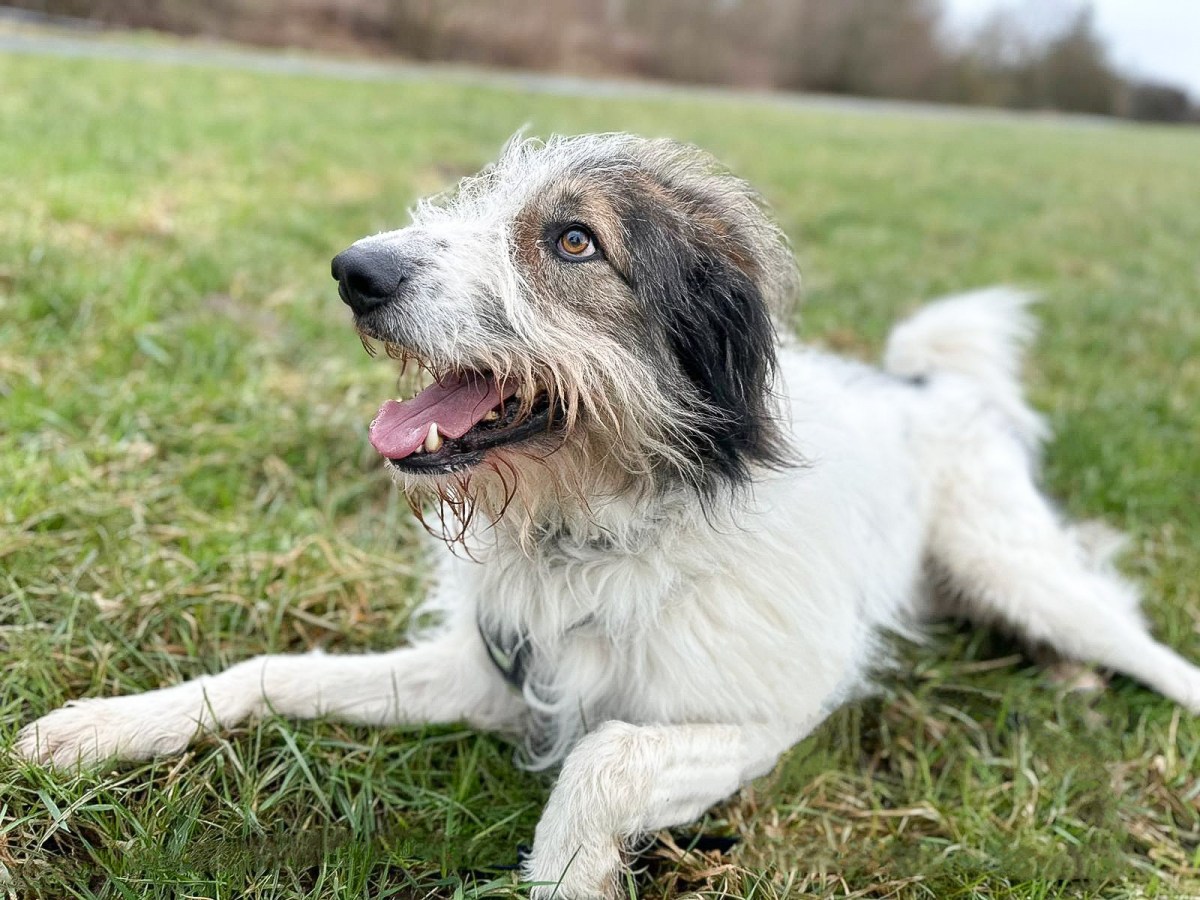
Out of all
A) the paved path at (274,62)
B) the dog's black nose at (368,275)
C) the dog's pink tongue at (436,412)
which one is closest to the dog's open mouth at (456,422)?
the dog's pink tongue at (436,412)

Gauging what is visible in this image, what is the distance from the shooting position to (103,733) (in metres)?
2.42

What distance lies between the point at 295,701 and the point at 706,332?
4.96ft

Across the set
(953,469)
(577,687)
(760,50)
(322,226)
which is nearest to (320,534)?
(577,687)

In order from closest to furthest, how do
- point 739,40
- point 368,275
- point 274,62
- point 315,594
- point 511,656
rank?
1. point 368,275
2. point 511,656
3. point 315,594
4. point 274,62
5. point 739,40

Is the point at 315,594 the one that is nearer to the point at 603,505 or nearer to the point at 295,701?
the point at 295,701

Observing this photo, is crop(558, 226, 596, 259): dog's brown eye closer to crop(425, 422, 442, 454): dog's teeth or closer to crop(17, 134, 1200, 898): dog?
crop(17, 134, 1200, 898): dog

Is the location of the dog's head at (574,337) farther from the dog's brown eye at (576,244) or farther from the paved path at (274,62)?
the paved path at (274,62)

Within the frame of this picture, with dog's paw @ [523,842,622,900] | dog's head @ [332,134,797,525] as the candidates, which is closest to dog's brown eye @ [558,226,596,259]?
dog's head @ [332,134,797,525]

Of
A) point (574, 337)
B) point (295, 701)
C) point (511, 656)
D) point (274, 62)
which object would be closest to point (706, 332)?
point (574, 337)

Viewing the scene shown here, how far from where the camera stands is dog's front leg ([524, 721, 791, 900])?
89.4 inches

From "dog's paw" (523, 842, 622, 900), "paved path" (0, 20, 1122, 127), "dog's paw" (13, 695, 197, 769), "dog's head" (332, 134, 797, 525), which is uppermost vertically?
"paved path" (0, 20, 1122, 127)

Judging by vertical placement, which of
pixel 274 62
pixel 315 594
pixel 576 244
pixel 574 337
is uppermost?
pixel 274 62

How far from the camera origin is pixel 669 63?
3447 cm

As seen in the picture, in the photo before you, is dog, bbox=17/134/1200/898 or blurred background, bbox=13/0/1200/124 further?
blurred background, bbox=13/0/1200/124
